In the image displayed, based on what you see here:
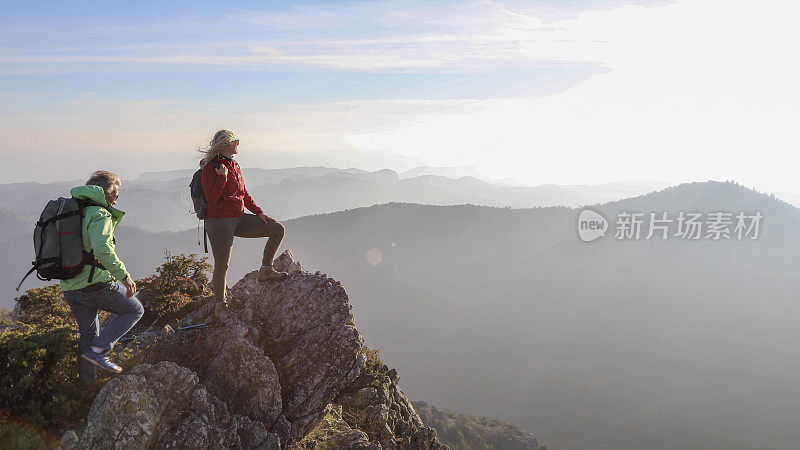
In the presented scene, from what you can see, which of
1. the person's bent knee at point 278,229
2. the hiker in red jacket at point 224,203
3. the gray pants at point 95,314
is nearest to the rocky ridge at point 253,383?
the gray pants at point 95,314

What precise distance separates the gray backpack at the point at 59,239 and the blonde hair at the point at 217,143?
2.20 m

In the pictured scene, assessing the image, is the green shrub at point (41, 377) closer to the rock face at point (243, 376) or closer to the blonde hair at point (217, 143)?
the rock face at point (243, 376)

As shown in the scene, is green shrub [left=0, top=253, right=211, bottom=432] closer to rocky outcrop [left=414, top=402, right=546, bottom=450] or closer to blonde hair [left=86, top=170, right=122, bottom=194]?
blonde hair [left=86, top=170, right=122, bottom=194]

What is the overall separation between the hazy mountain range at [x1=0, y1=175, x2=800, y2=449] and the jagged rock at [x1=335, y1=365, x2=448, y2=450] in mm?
78639

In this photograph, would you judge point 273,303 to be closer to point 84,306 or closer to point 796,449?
point 84,306

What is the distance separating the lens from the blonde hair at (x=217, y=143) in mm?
7918

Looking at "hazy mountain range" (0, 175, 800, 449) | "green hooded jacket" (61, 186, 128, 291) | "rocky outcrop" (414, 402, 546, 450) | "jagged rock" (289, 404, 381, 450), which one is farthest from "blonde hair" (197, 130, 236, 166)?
"hazy mountain range" (0, 175, 800, 449)

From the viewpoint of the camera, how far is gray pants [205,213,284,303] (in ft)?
26.9

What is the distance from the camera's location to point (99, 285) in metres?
6.62

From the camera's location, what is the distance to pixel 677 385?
91562 mm

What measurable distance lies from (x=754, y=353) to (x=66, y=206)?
132 m

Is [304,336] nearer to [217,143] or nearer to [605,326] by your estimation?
[217,143]

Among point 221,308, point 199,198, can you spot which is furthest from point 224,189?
point 221,308

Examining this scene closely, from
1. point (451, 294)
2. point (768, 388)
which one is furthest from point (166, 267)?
point (451, 294)
